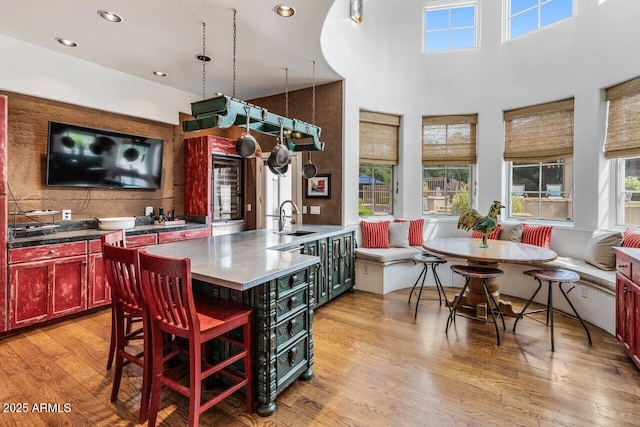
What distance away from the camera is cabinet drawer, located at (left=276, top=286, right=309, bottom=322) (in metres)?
1.92

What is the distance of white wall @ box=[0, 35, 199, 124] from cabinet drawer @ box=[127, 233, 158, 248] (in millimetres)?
1661

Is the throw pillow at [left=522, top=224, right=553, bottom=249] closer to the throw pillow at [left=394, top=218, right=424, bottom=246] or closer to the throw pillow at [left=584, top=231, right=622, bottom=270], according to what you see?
the throw pillow at [left=584, top=231, right=622, bottom=270]

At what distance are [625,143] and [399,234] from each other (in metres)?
2.67

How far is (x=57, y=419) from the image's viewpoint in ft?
5.92

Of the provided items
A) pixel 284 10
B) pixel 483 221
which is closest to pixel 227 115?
pixel 284 10

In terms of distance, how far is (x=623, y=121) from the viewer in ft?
11.2

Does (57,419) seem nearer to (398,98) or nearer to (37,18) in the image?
(37,18)

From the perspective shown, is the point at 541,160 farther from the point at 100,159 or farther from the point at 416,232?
the point at 100,159

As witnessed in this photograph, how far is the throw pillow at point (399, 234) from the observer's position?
4446 mm

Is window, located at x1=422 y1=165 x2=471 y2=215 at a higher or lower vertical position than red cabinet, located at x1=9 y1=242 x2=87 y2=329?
higher

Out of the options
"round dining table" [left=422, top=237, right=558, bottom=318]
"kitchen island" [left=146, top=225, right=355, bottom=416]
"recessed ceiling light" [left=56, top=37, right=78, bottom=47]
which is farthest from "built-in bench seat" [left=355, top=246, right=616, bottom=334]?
"recessed ceiling light" [left=56, top=37, right=78, bottom=47]

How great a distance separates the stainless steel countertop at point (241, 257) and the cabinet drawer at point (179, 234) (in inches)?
53.0

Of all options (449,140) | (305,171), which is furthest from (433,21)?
(305,171)

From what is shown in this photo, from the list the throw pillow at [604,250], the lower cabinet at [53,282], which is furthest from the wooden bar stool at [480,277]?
the lower cabinet at [53,282]
